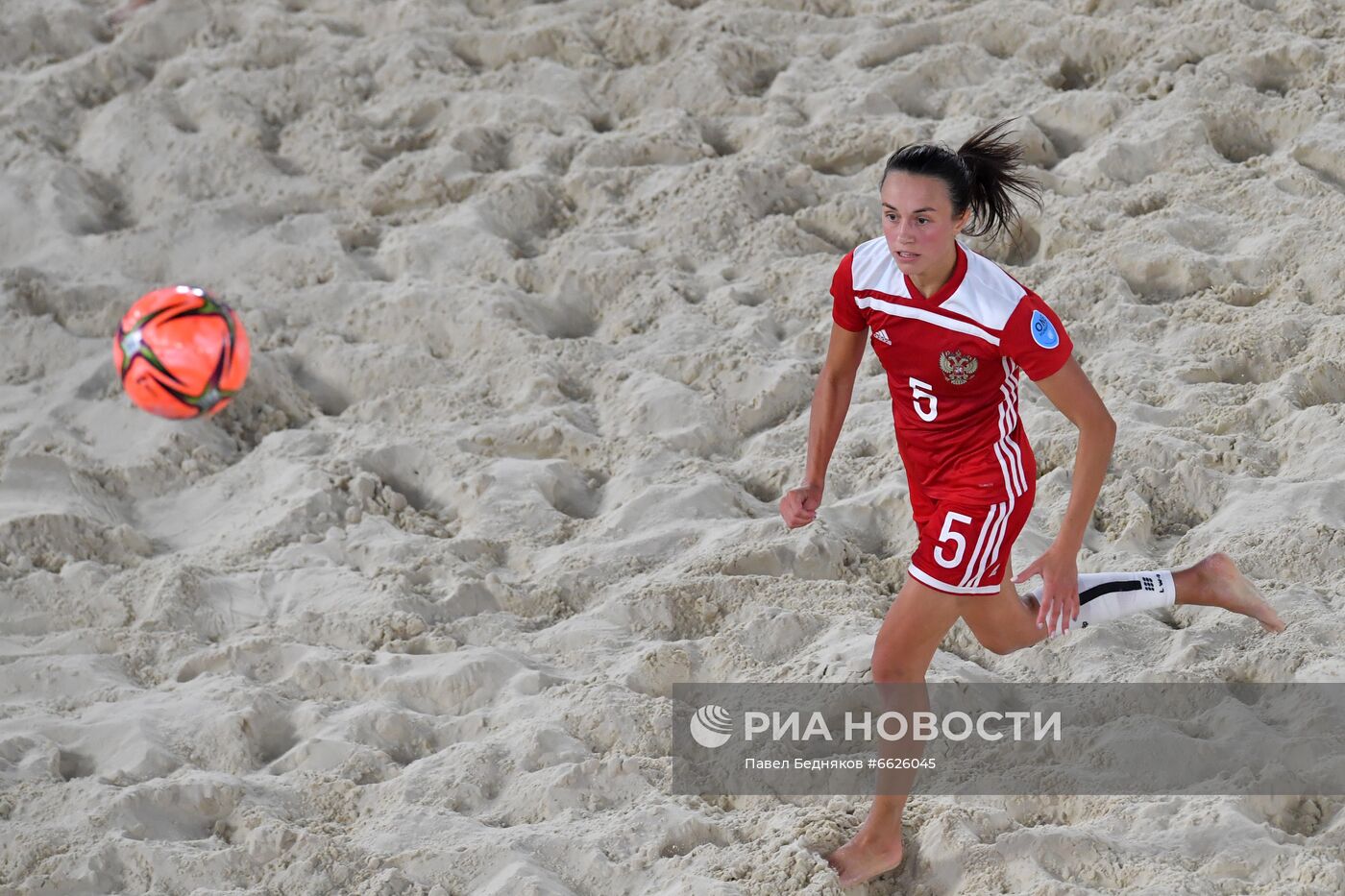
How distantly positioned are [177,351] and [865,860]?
2456 mm

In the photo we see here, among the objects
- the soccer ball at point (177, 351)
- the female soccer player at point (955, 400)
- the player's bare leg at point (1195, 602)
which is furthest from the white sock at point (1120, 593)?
the soccer ball at point (177, 351)

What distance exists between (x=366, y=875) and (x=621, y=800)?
0.56 metres

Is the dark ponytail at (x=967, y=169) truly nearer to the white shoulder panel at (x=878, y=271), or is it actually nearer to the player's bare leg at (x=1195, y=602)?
the white shoulder panel at (x=878, y=271)

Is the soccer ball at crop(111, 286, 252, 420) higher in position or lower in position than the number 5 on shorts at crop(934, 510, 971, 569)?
higher

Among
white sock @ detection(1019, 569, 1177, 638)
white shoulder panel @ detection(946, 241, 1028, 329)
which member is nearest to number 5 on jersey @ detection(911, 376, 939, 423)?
white shoulder panel @ detection(946, 241, 1028, 329)

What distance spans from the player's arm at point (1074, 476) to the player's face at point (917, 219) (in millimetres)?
317

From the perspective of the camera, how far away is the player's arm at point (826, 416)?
2.90m

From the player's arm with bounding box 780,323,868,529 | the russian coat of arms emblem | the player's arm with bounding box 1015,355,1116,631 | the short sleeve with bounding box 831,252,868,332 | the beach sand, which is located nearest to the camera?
the player's arm with bounding box 1015,355,1116,631

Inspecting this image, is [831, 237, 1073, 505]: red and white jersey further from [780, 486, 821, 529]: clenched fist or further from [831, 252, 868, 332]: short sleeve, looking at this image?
[780, 486, 821, 529]: clenched fist

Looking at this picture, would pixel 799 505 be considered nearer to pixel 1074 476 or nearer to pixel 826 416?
pixel 826 416

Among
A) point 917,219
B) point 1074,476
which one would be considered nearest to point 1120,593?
point 1074,476

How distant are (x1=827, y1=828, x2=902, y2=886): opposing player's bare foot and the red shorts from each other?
0.52 metres

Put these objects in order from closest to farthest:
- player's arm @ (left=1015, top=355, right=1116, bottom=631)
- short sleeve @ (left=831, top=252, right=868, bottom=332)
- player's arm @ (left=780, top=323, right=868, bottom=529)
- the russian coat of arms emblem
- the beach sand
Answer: player's arm @ (left=1015, top=355, right=1116, bottom=631) < the russian coat of arms emblem < short sleeve @ (left=831, top=252, right=868, bottom=332) < player's arm @ (left=780, top=323, right=868, bottom=529) < the beach sand

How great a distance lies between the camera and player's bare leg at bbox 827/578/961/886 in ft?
8.79
